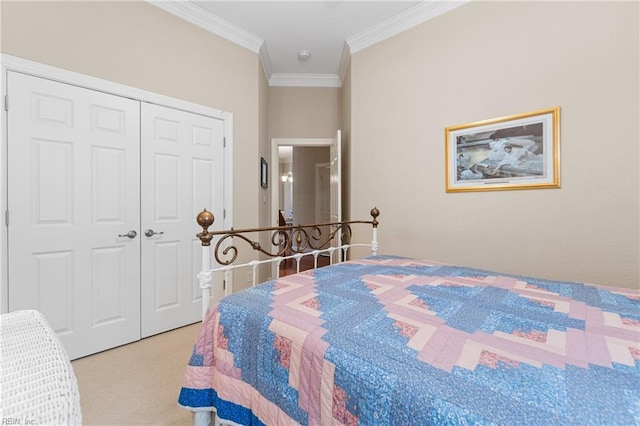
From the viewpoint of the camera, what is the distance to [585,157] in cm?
184

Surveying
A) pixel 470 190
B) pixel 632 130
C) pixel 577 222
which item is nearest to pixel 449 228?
pixel 470 190

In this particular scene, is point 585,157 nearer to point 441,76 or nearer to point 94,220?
point 441,76

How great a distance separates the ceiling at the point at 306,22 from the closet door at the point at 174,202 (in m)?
0.94

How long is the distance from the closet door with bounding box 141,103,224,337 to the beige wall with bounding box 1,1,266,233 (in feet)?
0.75

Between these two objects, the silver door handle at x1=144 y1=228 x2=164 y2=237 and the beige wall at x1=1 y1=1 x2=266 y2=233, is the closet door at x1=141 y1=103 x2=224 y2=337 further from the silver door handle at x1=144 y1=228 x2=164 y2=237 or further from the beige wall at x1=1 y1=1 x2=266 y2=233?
the beige wall at x1=1 y1=1 x2=266 y2=233

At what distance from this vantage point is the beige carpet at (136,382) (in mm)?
1461

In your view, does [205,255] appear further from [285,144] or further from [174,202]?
[285,144]

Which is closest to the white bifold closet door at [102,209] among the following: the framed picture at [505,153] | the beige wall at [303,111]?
the beige wall at [303,111]

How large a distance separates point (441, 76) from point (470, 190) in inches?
41.0

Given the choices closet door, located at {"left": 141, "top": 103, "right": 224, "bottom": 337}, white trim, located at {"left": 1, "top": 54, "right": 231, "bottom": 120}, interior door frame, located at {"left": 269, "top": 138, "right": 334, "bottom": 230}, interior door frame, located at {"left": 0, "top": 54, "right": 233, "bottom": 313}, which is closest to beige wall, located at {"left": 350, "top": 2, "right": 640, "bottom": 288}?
interior door frame, located at {"left": 269, "top": 138, "right": 334, "bottom": 230}

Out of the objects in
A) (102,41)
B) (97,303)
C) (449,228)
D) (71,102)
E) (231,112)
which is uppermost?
(102,41)

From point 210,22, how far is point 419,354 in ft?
10.4

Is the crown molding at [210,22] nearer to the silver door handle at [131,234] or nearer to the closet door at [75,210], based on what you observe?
the closet door at [75,210]

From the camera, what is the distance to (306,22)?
274cm
